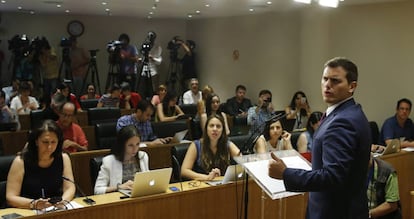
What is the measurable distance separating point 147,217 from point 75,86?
345 inches

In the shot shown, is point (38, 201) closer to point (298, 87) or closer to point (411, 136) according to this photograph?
point (411, 136)

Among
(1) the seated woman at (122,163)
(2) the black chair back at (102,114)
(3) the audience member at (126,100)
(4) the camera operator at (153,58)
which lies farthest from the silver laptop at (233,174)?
(4) the camera operator at (153,58)

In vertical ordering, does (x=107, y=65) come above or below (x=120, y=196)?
above

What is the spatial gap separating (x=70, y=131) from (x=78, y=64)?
23.0ft

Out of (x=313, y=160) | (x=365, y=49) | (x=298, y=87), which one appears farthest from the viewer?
(x=298, y=87)

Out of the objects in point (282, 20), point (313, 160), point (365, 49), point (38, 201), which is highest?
point (282, 20)

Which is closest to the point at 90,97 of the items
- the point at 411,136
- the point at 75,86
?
the point at 75,86

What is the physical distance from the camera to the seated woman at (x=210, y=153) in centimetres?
404

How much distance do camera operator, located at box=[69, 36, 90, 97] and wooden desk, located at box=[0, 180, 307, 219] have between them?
8.48 m

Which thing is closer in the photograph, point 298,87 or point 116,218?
point 116,218

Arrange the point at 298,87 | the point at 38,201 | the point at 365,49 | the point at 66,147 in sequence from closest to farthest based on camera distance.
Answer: the point at 38,201 < the point at 66,147 < the point at 365,49 < the point at 298,87

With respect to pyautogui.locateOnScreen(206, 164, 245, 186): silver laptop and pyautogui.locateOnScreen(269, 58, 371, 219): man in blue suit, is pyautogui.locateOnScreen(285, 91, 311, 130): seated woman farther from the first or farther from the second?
pyautogui.locateOnScreen(269, 58, 371, 219): man in blue suit

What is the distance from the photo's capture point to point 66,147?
4.73 metres

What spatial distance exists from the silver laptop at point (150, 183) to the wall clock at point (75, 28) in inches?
357
